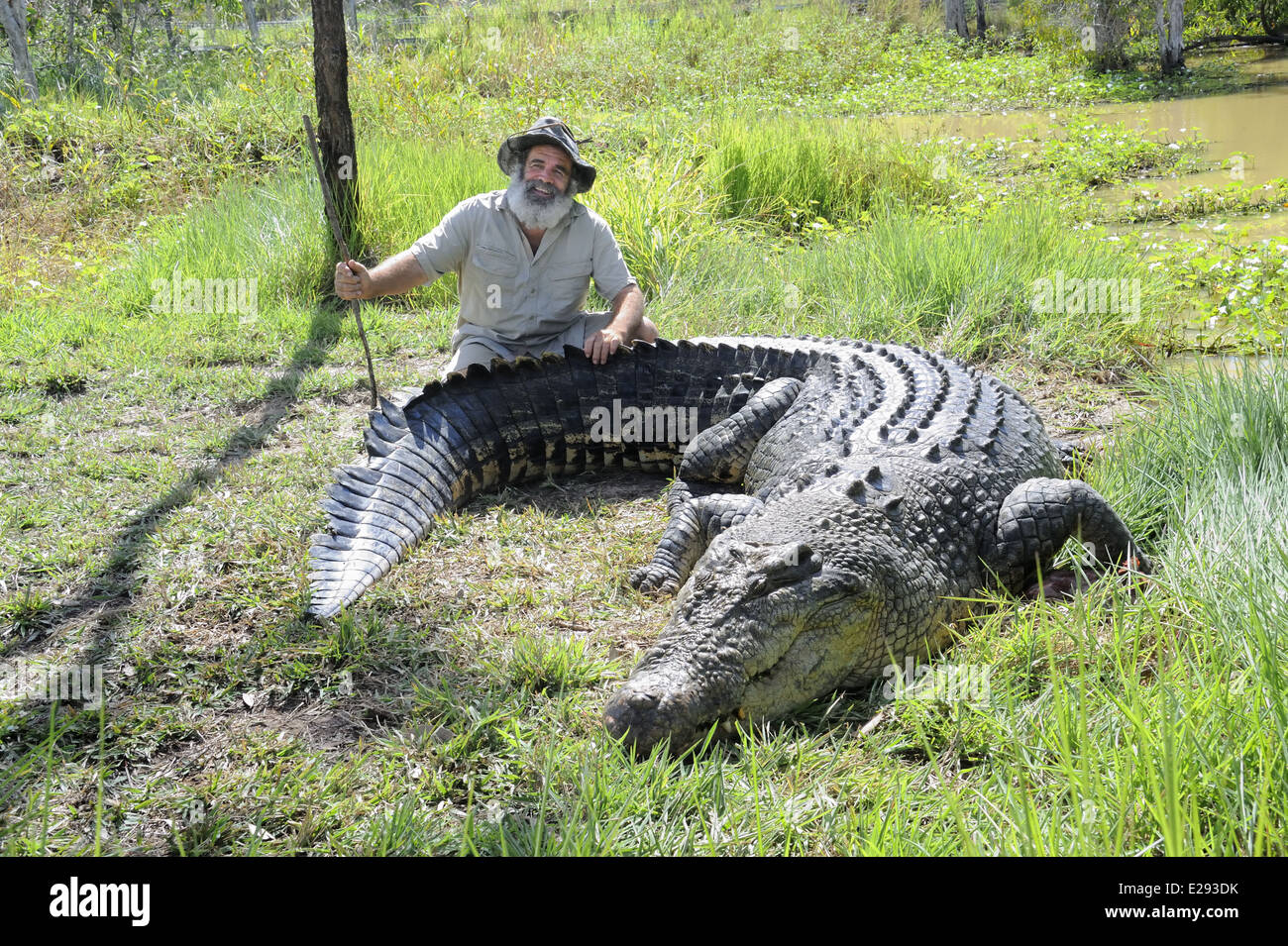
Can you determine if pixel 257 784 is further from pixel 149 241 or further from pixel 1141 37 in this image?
pixel 1141 37

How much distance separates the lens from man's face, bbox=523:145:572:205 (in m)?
4.53

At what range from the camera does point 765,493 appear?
3.37m

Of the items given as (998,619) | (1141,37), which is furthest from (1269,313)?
A: (1141,37)

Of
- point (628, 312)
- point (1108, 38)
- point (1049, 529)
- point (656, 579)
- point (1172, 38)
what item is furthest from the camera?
point (1108, 38)

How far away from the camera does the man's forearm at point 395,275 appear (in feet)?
14.4

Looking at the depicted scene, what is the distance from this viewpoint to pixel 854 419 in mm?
3537

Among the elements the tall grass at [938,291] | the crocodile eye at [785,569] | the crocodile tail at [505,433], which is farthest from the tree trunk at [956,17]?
the crocodile eye at [785,569]

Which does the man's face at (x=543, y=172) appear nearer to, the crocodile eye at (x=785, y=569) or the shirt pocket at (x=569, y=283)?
the shirt pocket at (x=569, y=283)

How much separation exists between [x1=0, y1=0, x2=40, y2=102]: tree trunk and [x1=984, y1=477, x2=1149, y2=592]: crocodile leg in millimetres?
11265

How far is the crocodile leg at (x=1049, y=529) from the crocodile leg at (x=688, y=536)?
2.67 feet

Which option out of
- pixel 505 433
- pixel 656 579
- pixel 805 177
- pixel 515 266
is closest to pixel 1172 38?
pixel 805 177

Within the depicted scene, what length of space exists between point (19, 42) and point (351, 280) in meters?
9.23

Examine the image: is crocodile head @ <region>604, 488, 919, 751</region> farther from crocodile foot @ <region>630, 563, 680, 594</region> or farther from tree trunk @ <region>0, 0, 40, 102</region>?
tree trunk @ <region>0, 0, 40, 102</region>

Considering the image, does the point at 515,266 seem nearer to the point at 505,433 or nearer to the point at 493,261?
the point at 493,261
